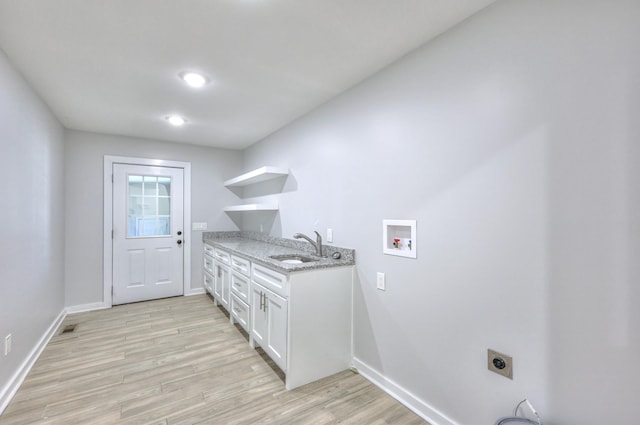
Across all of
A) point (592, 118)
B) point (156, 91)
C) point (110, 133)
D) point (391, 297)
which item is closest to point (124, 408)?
point (391, 297)

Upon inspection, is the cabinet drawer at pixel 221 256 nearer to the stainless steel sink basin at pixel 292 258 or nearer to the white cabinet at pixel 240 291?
the white cabinet at pixel 240 291

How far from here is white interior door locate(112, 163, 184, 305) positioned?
403 centimetres

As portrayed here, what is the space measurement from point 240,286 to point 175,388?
1072 mm

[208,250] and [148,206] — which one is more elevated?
[148,206]

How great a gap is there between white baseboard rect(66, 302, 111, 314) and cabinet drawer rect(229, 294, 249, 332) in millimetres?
1996

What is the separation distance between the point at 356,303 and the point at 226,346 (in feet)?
4.57

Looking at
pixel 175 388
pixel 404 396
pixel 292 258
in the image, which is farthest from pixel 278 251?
pixel 404 396

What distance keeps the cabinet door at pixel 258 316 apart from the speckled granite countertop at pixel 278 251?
28 cm

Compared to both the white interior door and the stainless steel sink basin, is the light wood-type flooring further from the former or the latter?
the white interior door

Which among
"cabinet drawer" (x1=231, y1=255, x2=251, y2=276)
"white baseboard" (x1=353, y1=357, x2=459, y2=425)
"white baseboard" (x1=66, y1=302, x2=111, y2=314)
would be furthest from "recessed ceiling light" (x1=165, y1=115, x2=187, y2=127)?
"white baseboard" (x1=353, y1=357, x2=459, y2=425)

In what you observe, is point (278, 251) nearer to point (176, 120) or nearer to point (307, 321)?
point (307, 321)

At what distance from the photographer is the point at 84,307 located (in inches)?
149

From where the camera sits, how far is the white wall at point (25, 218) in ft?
6.44

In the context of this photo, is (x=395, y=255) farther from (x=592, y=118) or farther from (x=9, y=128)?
(x=9, y=128)
